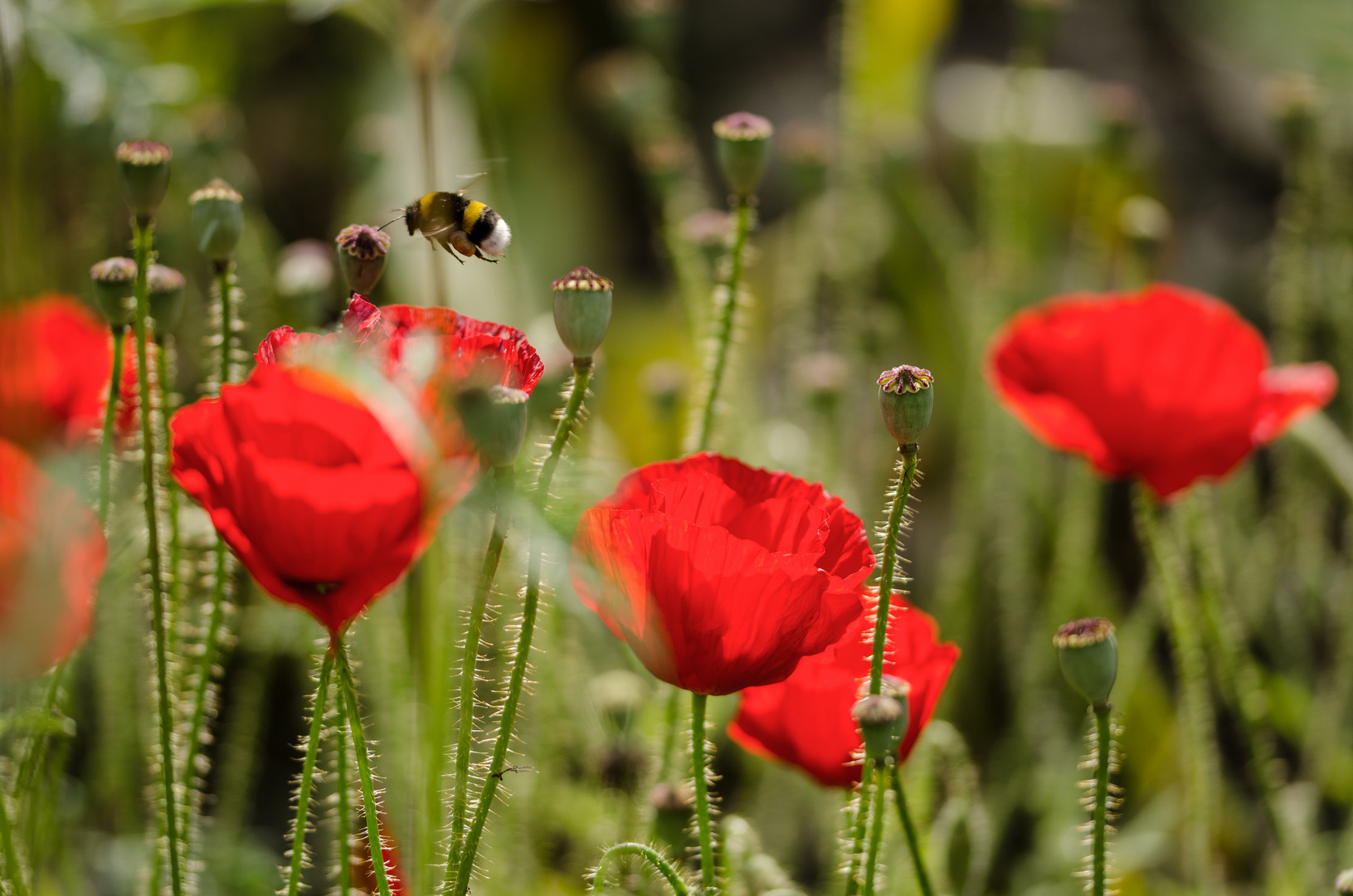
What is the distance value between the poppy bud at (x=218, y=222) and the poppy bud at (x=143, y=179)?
0.02m

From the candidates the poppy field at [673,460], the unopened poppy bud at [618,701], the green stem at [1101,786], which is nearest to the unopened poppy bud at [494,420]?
the poppy field at [673,460]

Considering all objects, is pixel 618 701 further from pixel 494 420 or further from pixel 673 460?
pixel 494 420

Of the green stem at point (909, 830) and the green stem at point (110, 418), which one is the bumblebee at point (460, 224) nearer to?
the green stem at point (110, 418)

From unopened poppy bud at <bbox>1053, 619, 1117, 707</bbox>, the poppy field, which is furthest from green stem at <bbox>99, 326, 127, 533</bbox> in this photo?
unopened poppy bud at <bbox>1053, 619, 1117, 707</bbox>

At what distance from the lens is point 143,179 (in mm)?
421

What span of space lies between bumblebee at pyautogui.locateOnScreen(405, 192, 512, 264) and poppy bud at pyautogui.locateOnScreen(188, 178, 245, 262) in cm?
13

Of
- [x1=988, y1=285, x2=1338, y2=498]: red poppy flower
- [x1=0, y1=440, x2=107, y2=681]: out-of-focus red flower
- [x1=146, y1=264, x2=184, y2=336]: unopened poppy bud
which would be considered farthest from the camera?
[x1=988, y1=285, x2=1338, y2=498]: red poppy flower

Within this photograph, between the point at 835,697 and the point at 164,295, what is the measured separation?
0.98 feet

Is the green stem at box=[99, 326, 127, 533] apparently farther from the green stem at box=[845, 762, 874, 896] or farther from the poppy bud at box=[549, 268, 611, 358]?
the green stem at box=[845, 762, 874, 896]

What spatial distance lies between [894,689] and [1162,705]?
795mm

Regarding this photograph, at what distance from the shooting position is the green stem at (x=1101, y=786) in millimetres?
398

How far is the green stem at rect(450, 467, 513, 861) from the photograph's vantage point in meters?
0.35

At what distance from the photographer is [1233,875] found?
1021 millimetres

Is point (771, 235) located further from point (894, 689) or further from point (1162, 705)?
point (894, 689)
